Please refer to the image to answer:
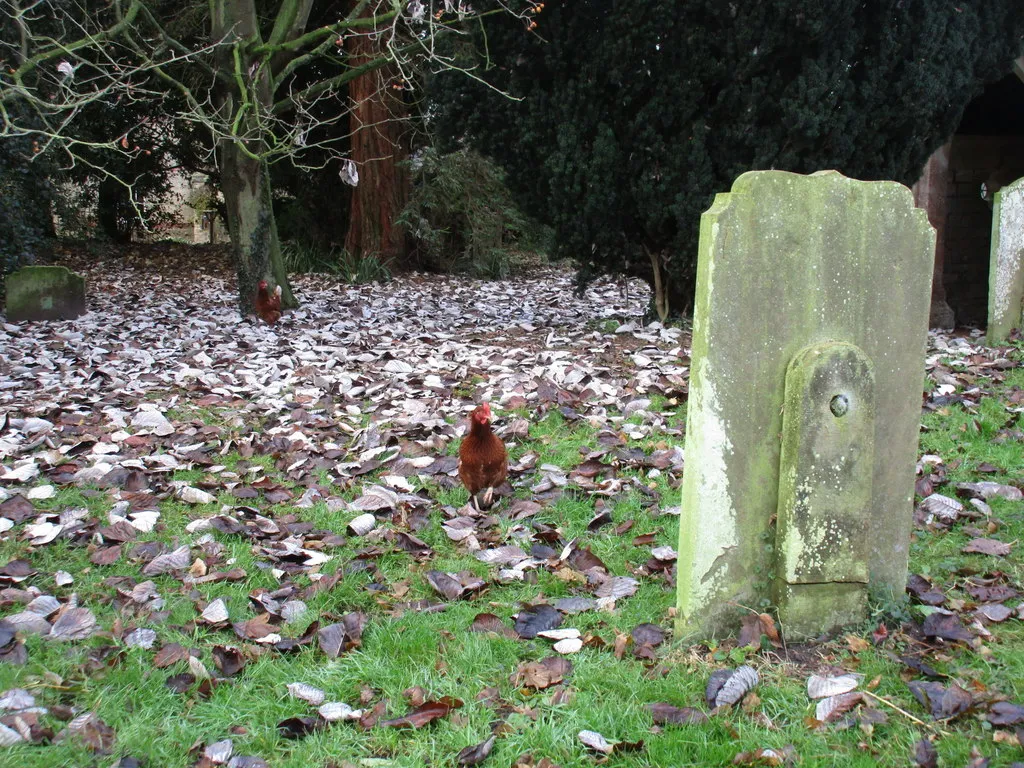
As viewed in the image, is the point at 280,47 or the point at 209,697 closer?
the point at 209,697

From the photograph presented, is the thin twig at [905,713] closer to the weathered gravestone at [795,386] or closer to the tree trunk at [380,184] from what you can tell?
the weathered gravestone at [795,386]

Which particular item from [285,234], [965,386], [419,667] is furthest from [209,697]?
[285,234]

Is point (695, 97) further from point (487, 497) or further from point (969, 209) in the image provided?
point (969, 209)

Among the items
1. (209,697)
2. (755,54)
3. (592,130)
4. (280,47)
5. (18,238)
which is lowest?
(209,697)

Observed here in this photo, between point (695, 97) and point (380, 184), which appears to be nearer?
point (695, 97)

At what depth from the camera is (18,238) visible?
11.1 meters

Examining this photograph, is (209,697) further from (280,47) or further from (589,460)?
(280,47)

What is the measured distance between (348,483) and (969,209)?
32.7 feet

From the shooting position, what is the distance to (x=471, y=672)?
2736 millimetres

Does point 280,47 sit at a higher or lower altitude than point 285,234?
higher

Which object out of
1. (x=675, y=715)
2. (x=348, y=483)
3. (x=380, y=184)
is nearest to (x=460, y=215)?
(x=380, y=184)

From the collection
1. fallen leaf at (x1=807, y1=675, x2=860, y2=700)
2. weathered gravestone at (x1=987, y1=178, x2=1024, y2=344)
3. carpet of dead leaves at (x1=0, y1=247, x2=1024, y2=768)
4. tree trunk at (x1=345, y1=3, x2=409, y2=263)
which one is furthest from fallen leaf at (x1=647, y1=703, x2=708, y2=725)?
tree trunk at (x1=345, y1=3, x2=409, y2=263)

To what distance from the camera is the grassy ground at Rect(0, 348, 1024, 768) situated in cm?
233

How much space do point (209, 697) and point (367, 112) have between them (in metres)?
12.9
